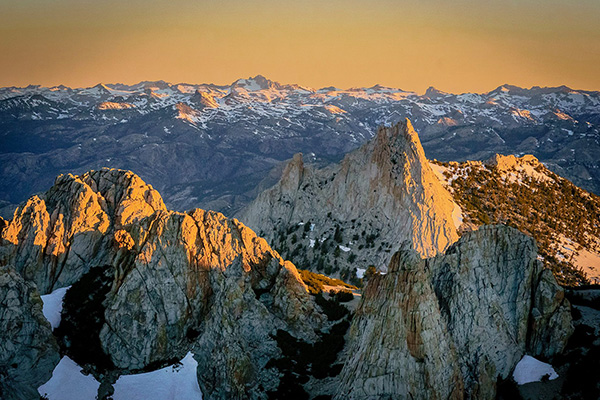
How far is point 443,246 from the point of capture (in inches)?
3664

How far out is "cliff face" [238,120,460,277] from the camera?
97.1 m

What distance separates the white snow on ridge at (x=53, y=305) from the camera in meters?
55.7

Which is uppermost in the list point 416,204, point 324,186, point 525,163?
point 525,163

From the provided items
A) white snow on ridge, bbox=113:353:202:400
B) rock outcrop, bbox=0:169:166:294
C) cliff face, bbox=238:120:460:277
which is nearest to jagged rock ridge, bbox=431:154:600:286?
cliff face, bbox=238:120:460:277

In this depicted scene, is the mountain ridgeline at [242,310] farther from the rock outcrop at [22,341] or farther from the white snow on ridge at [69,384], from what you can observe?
the white snow on ridge at [69,384]

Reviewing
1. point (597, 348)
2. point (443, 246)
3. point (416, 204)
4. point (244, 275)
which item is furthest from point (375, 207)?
point (597, 348)

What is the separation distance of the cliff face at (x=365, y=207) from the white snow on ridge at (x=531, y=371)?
38.6 m

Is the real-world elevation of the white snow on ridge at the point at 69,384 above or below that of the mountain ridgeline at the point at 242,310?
below

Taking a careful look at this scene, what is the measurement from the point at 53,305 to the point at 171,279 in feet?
41.1

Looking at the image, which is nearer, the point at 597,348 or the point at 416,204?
the point at 597,348

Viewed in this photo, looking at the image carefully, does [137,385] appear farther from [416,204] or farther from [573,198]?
[573,198]

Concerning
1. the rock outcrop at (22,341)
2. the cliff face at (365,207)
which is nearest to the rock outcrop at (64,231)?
the rock outcrop at (22,341)

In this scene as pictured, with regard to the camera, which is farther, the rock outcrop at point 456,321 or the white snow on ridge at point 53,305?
the white snow on ridge at point 53,305

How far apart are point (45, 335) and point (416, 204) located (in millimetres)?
66584
